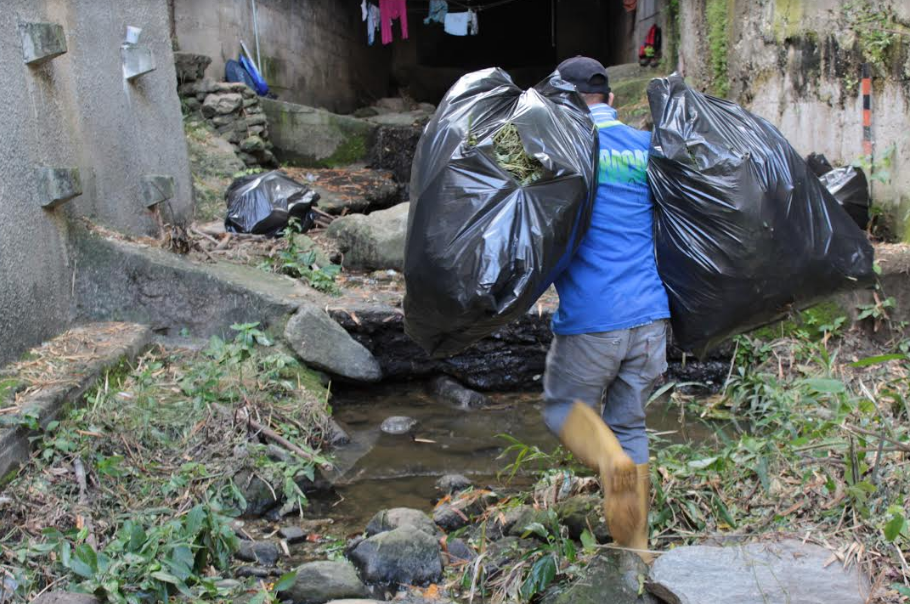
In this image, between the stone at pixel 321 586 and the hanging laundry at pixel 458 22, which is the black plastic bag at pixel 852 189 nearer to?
the stone at pixel 321 586

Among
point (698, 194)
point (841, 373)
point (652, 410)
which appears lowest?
point (652, 410)

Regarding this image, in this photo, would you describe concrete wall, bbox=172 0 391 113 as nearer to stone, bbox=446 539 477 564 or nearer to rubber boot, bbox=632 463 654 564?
stone, bbox=446 539 477 564

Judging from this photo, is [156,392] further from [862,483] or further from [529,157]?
[862,483]

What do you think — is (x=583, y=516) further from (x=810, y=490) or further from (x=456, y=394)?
(x=456, y=394)

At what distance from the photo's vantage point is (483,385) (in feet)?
18.6

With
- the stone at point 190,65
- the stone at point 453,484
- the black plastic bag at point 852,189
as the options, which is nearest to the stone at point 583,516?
the stone at point 453,484

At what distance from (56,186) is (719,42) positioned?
557cm

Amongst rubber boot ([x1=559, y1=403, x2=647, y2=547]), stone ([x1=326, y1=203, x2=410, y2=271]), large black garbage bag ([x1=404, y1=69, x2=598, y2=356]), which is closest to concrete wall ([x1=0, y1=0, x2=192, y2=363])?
stone ([x1=326, y1=203, x2=410, y2=271])

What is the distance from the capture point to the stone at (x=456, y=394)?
5480 millimetres

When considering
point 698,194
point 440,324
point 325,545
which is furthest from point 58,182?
point 698,194

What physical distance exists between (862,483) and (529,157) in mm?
1471

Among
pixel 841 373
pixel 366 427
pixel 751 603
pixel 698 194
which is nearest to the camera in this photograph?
pixel 751 603

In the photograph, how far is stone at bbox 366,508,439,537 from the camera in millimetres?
3494

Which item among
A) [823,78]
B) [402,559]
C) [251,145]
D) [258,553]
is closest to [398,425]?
[258,553]
